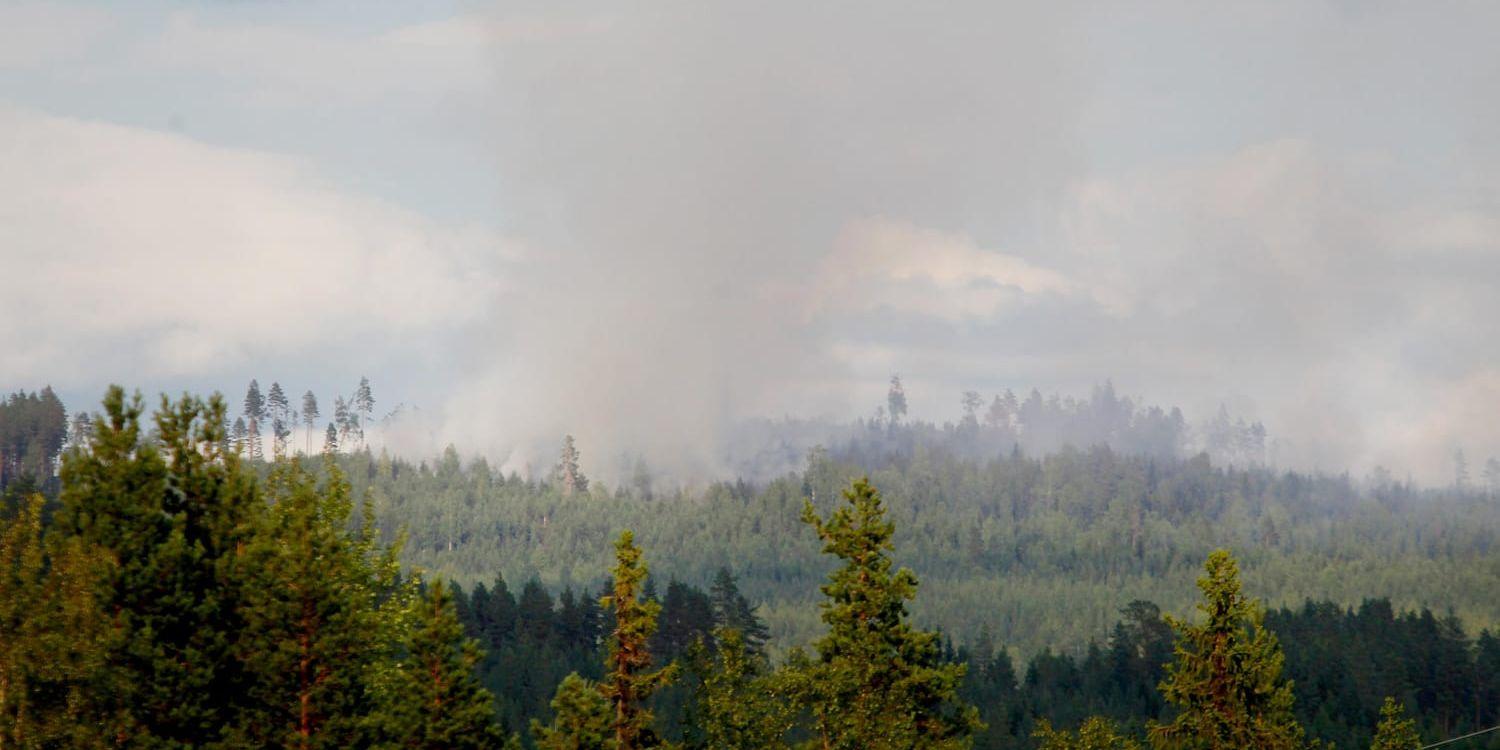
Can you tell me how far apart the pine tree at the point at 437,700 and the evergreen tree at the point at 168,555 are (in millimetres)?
5054

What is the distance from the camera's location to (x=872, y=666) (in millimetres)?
59469

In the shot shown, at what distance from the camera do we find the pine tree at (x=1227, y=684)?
58031 millimetres

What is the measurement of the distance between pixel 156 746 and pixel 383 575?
576 inches

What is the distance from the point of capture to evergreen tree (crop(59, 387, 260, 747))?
47.3 metres

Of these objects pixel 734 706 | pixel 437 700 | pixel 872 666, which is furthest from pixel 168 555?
pixel 734 706

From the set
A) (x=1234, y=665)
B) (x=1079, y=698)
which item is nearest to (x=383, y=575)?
(x=1234, y=665)

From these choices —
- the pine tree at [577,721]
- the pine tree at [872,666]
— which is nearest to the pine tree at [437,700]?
the pine tree at [577,721]

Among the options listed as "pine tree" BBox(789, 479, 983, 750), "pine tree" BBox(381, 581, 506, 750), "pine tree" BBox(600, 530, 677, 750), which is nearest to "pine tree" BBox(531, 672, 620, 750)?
"pine tree" BBox(600, 530, 677, 750)

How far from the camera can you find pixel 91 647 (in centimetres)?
4853

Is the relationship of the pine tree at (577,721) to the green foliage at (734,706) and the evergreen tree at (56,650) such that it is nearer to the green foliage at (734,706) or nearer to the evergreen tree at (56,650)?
the evergreen tree at (56,650)

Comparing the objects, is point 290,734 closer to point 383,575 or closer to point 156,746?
point 156,746

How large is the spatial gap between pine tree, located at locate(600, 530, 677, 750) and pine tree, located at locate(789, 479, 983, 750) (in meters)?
6.46

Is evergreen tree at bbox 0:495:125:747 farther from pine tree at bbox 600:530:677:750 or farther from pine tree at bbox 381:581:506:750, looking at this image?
pine tree at bbox 600:530:677:750

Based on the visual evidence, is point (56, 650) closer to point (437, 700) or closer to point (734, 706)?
point (437, 700)
